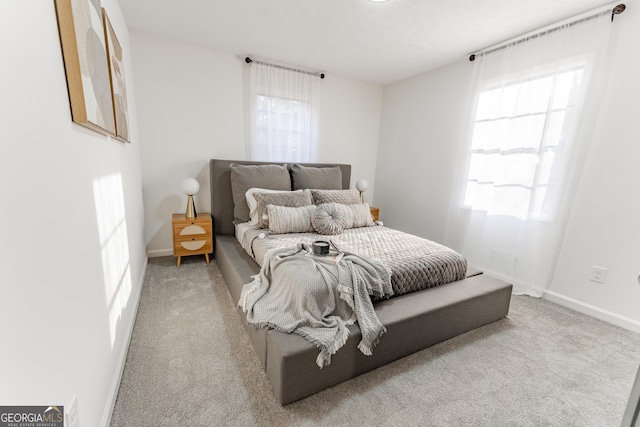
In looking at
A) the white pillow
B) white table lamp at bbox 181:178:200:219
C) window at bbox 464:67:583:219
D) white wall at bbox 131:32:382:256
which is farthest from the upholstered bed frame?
white wall at bbox 131:32:382:256

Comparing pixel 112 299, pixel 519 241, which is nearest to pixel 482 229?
pixel 519 241

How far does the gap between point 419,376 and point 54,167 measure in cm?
189

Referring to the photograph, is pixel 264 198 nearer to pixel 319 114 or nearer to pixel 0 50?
pixel 319 114

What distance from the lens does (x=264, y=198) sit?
2666 millimetres

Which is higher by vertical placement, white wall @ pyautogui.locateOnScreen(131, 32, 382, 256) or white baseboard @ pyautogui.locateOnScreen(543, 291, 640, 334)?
white wall @ pyautogui.locateOnScreen(131, 32, 382, 256)

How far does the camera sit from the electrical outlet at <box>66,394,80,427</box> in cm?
84

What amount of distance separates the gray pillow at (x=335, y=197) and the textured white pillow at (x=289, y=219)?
1.13 ft

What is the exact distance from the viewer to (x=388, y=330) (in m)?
1.53

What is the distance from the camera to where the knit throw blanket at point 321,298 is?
55.3 inches

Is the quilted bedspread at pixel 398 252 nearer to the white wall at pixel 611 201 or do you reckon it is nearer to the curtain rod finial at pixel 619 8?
the white wall at pixel 611 201

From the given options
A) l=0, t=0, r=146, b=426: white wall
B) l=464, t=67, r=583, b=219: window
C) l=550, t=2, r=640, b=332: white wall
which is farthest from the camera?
l=464, t=67, r=583, b=219: window

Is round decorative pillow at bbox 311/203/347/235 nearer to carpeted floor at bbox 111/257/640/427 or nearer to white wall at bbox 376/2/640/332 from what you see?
carpeted floor at bbox 111/257/640/427

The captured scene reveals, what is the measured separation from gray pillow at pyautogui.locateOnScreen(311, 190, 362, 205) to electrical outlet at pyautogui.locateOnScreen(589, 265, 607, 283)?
6.92 ft

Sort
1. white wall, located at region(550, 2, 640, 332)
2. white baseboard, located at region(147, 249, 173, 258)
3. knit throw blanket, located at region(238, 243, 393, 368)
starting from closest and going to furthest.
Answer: knit throw blanket, located at region(238, 243, 393, 368) → white wall, located at region(550, 2, 640, 332) → white baseboard, located at region(147, 249, 173, 258)
